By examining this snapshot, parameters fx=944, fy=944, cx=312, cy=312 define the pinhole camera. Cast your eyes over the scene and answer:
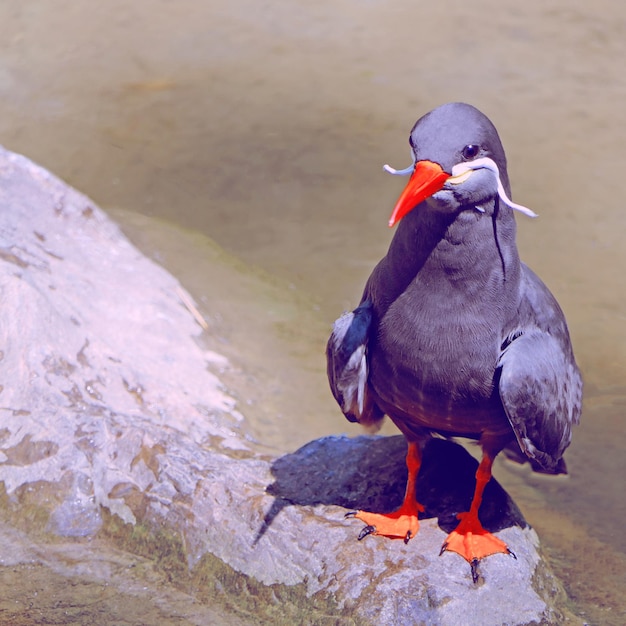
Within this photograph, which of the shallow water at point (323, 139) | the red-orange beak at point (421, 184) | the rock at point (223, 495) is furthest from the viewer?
the shallow water at point (323, 139)

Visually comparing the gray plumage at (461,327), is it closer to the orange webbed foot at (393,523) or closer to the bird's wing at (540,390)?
the bird's wing at (540,390)

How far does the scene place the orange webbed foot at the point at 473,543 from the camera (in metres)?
3.85

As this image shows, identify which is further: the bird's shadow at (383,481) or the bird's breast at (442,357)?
the bird's shadow at (383,481)

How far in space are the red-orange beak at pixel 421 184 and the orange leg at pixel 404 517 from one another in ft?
4.41

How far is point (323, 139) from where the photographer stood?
26.9ft

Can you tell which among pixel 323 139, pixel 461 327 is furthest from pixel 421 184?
pixel 323 139

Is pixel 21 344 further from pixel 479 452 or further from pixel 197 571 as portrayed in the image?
pixel 479 452

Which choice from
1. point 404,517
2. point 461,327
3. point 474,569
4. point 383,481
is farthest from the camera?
point 383,481

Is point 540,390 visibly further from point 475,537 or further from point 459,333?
point 475,537

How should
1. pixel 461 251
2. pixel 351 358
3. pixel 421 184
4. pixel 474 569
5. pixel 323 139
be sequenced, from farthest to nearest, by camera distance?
pixel 323 139, pixel 351 358, pixel 474 569, pixel 461 251, pixel 421 184

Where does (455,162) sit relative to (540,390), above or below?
above

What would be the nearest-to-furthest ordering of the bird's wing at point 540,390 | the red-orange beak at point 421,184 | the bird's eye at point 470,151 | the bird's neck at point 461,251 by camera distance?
the red-orange beak at point 421,184 < the bird's eye at point 470,151 < the bird's neck at point 461,251 < the bird's wing at point 540,390

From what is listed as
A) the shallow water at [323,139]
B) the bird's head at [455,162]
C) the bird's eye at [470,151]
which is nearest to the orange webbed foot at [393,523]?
the shallow water at [323,139]

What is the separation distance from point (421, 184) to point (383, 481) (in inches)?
67.3
